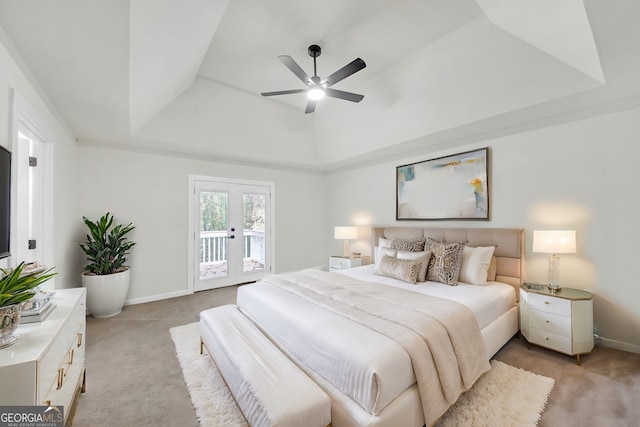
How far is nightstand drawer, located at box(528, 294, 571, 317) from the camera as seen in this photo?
2.49 m

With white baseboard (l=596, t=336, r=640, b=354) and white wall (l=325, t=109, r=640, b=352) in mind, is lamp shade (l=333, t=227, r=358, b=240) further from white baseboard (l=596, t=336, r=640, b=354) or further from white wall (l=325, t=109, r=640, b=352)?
white baseboard (l=596, t=336, r=640, b=354)

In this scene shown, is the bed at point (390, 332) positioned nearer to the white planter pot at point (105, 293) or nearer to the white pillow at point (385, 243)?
the white pillow at point (385, 243)

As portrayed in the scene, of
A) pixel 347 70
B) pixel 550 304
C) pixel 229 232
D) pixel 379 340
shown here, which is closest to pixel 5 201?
pixel 379 340

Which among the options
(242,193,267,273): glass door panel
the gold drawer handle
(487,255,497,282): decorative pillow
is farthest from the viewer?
(242,193,267,273): glass door panel

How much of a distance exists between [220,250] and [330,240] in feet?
7.78

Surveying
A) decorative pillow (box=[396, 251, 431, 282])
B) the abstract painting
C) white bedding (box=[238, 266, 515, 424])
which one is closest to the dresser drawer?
white bedding (box=[238, 266, 515, 424])

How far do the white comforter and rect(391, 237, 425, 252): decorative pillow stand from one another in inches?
47.9

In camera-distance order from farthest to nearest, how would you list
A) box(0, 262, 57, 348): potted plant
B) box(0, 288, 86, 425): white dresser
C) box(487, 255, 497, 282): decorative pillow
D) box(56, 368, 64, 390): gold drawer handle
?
box(487, 255, 497, 282): decorative pillow
box(56, 368, 64, 390): gold drawer handle
box(0, 262, 57, 348): potted plant
box(0, 288, 86, 425): white dresser

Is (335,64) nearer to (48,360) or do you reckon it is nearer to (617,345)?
(48,360)

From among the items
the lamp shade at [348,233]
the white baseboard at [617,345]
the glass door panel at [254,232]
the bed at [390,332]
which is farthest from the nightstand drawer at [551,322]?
the glass door panel at [254,232]

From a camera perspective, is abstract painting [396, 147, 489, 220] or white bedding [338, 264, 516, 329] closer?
white bedding [338, 264, 516, 329]

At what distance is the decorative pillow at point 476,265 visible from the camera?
302cm

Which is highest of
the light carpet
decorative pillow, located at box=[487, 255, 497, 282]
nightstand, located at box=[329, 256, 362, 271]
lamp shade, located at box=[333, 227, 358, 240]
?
lamp shade, located at box=[333, 227, 358, 240]

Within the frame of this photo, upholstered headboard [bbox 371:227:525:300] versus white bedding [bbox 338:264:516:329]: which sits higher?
upholstered headboard [bbox 371:227:525:300]
